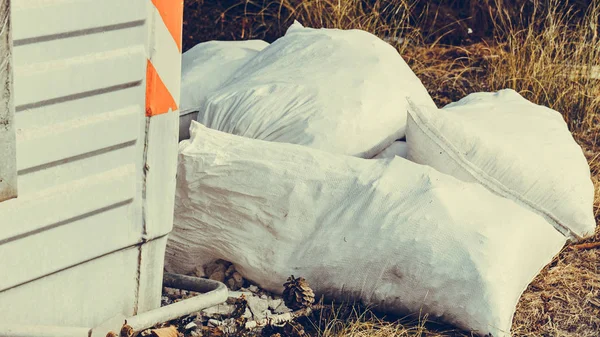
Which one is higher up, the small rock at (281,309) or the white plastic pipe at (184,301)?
the white plastic pipe at (184,301)

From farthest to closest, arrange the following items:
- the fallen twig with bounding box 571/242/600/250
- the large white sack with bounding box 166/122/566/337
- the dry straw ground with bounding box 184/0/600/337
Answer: the fallen twig with bounding box 571/242/600/250 < the dry straw ground with bounding box 184/0/600/337 < the large white sack with bounding box 166/122/566/337

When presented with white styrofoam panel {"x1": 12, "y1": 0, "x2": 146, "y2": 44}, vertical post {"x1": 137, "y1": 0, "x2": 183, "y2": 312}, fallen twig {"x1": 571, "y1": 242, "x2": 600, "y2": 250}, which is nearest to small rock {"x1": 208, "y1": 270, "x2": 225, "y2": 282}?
vertical post {"x1": 137, "y1": 0, "x2": 183, "y2": 312}

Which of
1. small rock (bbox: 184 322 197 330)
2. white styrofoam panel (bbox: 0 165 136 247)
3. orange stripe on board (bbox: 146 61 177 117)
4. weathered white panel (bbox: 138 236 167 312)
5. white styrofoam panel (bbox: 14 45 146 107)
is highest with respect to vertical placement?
white styrofoam panel (bbox: 14 45 146 107)

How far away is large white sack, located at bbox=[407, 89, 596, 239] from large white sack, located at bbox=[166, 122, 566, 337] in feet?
0.45

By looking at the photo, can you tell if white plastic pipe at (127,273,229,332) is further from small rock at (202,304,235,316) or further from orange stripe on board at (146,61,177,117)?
orange stripe on board at (146,61,177,117)

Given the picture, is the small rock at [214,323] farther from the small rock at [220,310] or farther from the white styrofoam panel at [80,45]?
the white styrofoam panel at [80,45]

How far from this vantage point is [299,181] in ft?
7.09

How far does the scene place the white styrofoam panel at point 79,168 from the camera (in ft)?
5.28

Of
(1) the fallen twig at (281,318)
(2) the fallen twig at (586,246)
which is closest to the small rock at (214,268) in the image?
(1) the fallen twig at (281,318)

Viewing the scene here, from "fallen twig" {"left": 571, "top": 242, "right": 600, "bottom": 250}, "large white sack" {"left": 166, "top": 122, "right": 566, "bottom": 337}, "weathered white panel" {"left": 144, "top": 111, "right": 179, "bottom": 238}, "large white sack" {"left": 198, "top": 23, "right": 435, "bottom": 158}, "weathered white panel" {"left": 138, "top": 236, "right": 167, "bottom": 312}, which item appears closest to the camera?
"weathered white panel" {"left": 144, "top": 111, "right": 179, "bottom": 238}

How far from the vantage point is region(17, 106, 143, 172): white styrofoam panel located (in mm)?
1575

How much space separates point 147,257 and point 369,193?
55cm

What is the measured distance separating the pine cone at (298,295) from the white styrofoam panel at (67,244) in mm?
412

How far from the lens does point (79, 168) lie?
1.68m
